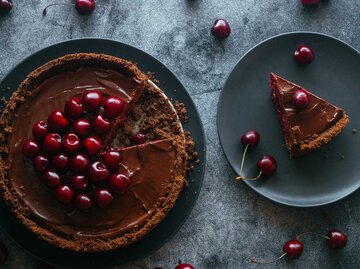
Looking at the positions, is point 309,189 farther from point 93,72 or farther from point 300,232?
point 93,72

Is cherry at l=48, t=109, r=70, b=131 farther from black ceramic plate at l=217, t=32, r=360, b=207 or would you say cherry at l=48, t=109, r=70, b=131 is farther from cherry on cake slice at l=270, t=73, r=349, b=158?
cherry on cake slice at l=270, t=73, r=349, b=158

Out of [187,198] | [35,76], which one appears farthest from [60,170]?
[187,198]

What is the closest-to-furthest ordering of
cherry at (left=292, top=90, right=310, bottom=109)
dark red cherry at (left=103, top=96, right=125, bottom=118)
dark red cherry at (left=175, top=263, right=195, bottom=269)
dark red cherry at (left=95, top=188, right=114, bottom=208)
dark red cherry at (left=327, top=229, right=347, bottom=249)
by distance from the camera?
1. dark red cherry at (left=95, top=188, right=114, bottom=208)
2. dark red cherry at (left=103, top=96, right=125, bottom=118)
3. cherry at (left=292, top=90, right=310, bottom=109)
4. dark red cherry at (left=175, top=263, right=195, bottom=269)
5. dark red cherry at (left=327, top=229, right=347, bottom=249)

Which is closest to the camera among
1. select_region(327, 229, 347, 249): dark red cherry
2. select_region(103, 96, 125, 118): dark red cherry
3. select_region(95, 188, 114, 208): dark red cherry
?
select_region(95, 188, 114, 208): dark red cherry

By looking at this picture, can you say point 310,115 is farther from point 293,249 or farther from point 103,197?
point 103,197

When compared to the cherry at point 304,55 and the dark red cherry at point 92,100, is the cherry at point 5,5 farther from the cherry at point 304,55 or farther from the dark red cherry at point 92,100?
the cherry at point 304,55

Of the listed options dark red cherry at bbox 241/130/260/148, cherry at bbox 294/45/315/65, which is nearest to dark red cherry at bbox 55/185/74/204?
dark red cherry at bbox 241/130/260/148

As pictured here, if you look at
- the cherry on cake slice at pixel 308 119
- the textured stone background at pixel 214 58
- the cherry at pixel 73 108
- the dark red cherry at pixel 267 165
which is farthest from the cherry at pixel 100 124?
the cherry on cake slice at pixel 308 119
